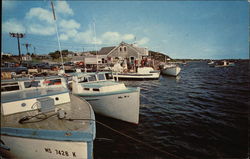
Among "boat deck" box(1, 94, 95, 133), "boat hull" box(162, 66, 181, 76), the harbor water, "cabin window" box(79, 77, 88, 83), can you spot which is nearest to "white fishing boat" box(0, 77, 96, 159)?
"boat deck" box(1, 94, 95, 133)

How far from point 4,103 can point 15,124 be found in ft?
4.71

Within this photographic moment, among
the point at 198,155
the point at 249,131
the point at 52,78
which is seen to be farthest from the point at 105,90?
the point at 249,131

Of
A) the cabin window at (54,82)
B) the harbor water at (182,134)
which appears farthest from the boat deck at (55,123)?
the cabin window at (54,82)

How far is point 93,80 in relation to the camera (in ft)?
39.3

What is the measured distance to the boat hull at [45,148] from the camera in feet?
13.8

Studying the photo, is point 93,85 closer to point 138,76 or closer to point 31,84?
point 31,84

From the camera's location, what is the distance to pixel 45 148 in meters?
4.34

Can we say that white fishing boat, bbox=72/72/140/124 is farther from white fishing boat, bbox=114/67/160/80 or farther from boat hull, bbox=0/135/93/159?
white fishing boat, bbox=114/67/160/80

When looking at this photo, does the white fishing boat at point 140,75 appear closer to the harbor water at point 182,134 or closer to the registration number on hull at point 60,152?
the harbor water at point 182,134

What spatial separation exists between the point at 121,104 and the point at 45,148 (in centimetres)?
538

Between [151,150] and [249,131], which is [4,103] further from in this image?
[249,131]

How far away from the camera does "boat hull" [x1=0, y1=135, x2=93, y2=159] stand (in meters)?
4.21

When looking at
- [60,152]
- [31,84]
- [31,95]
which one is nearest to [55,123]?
[60,152]

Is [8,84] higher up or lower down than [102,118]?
higher up
